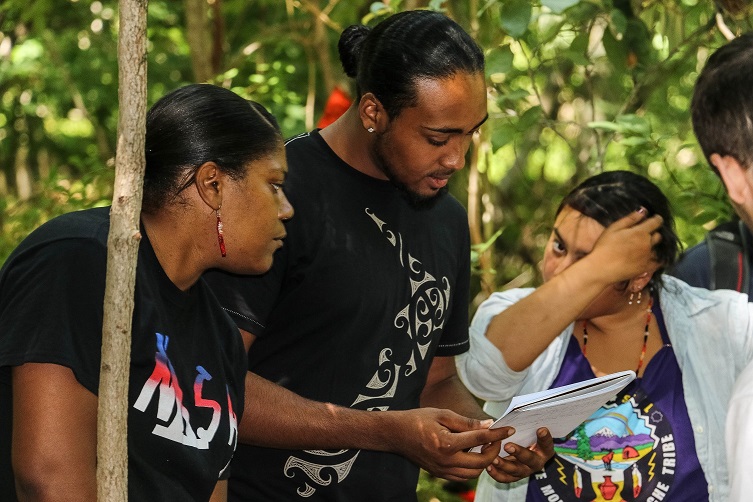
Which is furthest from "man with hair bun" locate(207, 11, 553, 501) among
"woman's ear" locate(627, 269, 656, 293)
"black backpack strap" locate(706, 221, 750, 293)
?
"black backpack strap" locate(706, 221, 750, 293)

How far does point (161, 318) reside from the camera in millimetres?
1907

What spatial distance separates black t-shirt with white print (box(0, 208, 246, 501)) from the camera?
5.66ft

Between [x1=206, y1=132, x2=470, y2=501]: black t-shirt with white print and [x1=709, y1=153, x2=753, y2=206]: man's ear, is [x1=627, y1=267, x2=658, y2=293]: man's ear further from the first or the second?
[x1=709, y1=153, x2=753, y2=206]: man's ear

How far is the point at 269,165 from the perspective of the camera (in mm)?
2127

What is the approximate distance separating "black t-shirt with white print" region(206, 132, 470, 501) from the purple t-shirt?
0.49 meters

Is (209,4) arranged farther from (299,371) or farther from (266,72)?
(299,371)

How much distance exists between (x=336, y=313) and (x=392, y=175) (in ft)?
1.27

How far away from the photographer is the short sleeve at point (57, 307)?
5.60 feet

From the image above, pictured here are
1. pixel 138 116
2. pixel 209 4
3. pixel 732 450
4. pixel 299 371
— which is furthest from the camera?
pixel 209 4

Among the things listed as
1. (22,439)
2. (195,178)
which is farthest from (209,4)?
(22,439)

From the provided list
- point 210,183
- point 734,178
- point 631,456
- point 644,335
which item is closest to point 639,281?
point 644,335

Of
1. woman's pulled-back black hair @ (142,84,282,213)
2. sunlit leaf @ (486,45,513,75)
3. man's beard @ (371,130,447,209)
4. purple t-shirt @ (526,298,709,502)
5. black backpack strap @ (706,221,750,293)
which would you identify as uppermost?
woman's pulled-back black hair @ (142,84,282,213)

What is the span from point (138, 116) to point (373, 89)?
118 centimetres

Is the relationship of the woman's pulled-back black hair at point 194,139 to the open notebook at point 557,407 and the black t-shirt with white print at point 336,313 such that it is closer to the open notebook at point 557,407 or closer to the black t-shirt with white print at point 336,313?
the black t-shirt with white print at point 336,313
